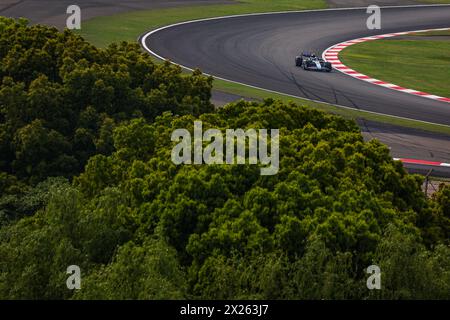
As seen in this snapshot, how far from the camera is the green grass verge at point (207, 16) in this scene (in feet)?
143

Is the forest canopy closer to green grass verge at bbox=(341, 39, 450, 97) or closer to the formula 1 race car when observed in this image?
the formula 1 race car

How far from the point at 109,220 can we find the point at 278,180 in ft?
12.8

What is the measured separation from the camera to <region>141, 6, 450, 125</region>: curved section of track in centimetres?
4706

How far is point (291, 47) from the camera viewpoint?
59.7 metres

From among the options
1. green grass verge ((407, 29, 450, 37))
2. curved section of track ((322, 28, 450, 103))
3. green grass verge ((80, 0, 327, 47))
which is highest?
green grass verge ((80, 0, 327, 47))

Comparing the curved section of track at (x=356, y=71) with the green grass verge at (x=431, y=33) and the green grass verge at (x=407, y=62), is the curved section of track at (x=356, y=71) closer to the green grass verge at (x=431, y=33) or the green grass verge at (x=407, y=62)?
the green grass verge at (x=407, y=62)

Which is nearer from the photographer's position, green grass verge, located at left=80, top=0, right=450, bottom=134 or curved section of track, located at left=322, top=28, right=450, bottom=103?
green grass verge, located at left=80, top=0, right=450, bottom=134

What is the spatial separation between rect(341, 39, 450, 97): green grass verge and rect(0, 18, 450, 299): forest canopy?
96.4 ft

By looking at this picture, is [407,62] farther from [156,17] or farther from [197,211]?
[197,211]

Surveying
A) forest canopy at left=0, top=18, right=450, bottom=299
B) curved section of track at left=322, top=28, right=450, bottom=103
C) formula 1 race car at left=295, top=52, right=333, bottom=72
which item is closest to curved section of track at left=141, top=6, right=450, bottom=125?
formula 1 race car at left=295, top=52, right=333, bottom=72

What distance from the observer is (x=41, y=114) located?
Result: 84.2ft

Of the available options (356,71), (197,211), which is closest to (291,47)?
(356,71)

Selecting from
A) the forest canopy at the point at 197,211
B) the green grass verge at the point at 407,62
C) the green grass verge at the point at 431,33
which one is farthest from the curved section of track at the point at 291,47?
the forest canopy at the point at 197,211

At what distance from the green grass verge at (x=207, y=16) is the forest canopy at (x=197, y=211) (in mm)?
19983
